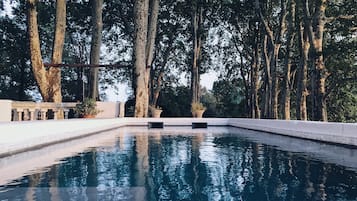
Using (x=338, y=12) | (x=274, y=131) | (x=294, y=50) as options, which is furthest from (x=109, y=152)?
(x=294, y=50)

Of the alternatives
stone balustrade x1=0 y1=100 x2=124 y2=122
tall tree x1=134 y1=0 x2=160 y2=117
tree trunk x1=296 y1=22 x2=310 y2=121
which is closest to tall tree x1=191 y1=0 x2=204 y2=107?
tall tree x1=134 y1=0 x2=160 y2=117

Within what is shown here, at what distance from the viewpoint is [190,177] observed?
6.41 meters

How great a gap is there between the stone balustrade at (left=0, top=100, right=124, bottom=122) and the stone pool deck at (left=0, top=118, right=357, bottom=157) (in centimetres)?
192

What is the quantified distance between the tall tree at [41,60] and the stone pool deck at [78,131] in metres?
3.42

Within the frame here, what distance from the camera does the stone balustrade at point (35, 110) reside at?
43.1ft

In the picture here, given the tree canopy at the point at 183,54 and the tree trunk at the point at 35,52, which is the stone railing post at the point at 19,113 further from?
the tree canopy at the point at 183,54

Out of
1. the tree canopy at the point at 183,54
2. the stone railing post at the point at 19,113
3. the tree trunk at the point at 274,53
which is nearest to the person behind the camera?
the stone railing post at the point at 19,113

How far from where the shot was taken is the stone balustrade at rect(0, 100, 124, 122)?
13.1m

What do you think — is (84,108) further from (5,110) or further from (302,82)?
(302,82)

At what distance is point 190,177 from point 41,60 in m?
15.6

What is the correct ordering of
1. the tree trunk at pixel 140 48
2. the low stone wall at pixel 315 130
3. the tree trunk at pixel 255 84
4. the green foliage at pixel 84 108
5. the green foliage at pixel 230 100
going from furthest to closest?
the green foliage at pixel 230 100 → the tree trunk at pixel 255 84 → the tree trunk at pixel 140 48 → the green foliage at pixel 84 108 → the low stone wall at pixel 315 130

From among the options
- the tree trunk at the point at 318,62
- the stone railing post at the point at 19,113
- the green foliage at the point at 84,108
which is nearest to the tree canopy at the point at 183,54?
the tree trunk at the point at 318,62

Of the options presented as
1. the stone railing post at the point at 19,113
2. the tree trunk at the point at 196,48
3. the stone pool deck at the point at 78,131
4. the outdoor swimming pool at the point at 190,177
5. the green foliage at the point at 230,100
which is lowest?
the outdoor swimming pool at the point at 190,177

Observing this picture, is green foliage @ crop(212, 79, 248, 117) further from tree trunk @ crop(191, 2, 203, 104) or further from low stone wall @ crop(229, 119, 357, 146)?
low stone wall @ crop(229, 119, 357, 146)
